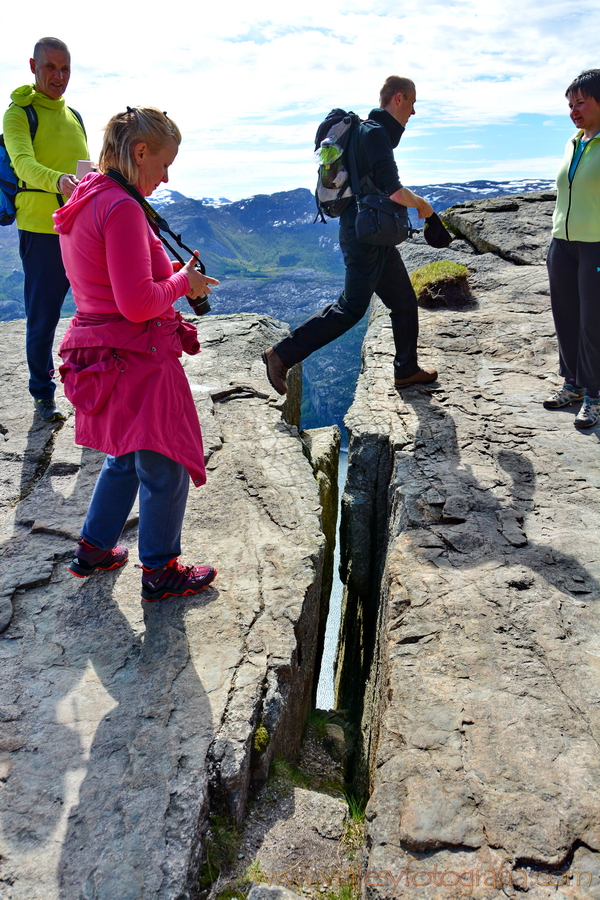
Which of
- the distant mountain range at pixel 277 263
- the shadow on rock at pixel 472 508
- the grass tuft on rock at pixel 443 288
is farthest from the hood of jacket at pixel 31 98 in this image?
the distant mountain range at pixel 277 263

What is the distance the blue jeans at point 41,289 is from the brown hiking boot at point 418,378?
2.52m

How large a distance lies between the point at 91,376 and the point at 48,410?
7.84 feet

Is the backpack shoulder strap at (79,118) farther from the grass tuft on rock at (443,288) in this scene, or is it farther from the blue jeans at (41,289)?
the grass tuft on rock at (443,288)

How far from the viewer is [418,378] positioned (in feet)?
15.3

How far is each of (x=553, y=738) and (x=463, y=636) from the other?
0.52 meters

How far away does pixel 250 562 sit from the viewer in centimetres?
303

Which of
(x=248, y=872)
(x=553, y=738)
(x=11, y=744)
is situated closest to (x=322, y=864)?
(x=248, y=872)

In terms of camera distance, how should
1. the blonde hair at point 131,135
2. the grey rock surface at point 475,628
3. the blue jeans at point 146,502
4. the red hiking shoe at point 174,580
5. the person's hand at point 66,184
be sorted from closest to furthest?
the grey rock surface at point 475,628, the blonde hair at point 131,135, the blue jeans at point 146,502, the red hiking shoe at point 174,580, the person's hand at point 66,184

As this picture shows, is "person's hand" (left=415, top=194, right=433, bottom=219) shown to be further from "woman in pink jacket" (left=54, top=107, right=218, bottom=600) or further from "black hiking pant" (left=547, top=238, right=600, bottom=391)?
"woman in pink jacket" (left=54, top=107, right=218, bottom=600)

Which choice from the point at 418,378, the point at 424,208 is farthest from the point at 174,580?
the point at 424,208

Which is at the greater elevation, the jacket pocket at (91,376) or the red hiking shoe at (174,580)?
the jacket pocket at (91,376)

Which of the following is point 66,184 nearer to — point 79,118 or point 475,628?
point 79,118

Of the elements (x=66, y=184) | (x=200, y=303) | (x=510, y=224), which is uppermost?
(x=510, y=224)

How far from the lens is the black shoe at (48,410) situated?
4.42 meters
